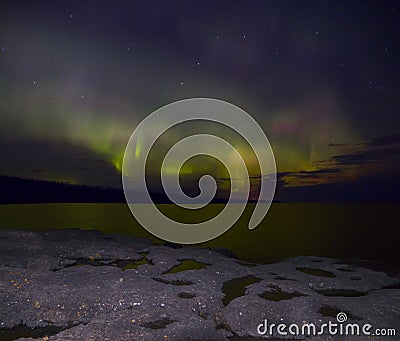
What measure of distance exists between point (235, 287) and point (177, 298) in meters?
4.84

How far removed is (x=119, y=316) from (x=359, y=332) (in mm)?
10605

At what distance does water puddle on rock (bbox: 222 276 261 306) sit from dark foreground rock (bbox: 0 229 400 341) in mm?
64

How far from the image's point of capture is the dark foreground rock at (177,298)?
1465 cm

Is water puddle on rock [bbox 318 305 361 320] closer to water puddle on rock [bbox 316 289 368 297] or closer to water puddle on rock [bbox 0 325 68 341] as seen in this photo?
water puddle on rock [bbox 316 289 368 297]

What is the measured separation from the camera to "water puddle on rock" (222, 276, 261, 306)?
1953 centimetres

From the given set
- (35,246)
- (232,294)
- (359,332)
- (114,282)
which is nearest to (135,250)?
(35,246)

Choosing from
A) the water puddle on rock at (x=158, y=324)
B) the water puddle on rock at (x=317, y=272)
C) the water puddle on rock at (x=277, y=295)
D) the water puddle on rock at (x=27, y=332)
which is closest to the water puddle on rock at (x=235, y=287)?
the water puddle on rock at (x=277, y=295)

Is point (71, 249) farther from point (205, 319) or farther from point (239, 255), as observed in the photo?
point (205, 319)

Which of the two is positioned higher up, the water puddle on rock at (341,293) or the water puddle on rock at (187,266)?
the water puddle on rock at (341,293)

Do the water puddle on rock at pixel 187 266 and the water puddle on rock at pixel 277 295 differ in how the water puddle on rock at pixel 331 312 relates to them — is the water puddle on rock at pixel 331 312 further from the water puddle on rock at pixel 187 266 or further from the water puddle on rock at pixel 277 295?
the water puddle on rock at pixel 187 266

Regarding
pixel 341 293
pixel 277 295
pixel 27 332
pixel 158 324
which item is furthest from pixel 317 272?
pixel 27 332

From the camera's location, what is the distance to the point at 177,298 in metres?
18.4

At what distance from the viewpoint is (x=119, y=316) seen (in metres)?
15.6

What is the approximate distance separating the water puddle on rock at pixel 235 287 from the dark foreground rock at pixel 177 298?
0.06 m
